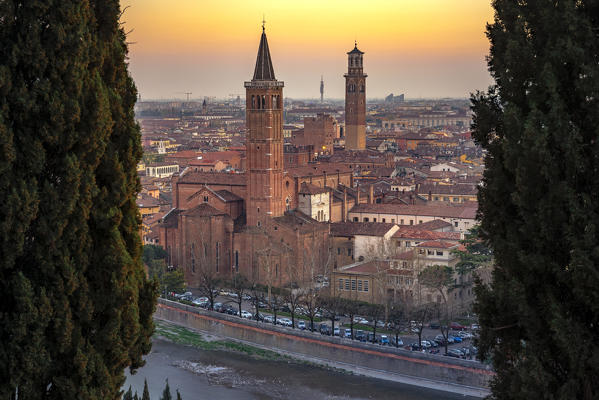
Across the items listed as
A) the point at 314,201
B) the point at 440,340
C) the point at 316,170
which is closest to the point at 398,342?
the point at 440,340

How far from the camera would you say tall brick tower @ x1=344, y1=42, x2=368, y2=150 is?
5841 centimetres

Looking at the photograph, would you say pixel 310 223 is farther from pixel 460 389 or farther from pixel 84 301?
pixel 84 301

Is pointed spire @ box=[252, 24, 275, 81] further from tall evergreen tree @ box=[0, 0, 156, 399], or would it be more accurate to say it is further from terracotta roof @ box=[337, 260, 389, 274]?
tall evergreen tree @ box=[0, 0, 156, 399]

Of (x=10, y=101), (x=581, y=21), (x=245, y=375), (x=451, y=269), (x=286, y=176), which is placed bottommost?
(x=245, y=375)

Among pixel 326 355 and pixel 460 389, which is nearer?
pixel 460 389

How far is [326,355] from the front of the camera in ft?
72.1

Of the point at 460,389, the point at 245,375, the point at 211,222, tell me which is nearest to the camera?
the point at 460,389

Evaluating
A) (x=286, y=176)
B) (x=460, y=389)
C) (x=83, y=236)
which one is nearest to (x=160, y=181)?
(x=286, y=176)

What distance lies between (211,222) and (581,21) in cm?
2551

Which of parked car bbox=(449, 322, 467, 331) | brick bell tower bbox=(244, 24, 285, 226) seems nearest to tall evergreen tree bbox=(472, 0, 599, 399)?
parked car bbox=(449, 322, 467, 331)

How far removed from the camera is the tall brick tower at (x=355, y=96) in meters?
58.4

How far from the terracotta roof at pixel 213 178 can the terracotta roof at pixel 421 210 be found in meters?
5.32

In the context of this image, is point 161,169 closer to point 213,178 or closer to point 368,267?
point 213,178

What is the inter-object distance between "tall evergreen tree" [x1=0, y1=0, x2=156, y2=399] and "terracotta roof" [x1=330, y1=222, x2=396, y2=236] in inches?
937
